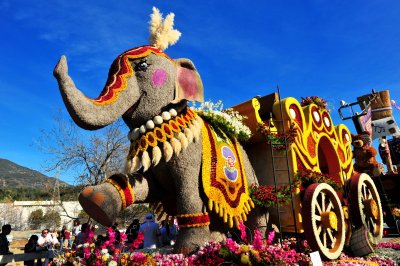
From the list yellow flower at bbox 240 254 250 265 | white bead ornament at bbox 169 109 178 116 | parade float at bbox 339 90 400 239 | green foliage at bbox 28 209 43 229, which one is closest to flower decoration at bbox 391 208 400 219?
parade float at bbox 339 90 400 239

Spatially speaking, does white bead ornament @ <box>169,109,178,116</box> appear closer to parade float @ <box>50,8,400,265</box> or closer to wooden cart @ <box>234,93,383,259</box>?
parade float @ <box>50,8,400,265</box>

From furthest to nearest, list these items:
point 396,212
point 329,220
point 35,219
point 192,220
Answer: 1. point 35,219
2. point 396,212
3. point 329,220
4. point 192,220

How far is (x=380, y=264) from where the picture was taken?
231 inches

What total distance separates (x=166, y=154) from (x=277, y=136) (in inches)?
90.1

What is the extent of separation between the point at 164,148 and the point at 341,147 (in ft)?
16.8

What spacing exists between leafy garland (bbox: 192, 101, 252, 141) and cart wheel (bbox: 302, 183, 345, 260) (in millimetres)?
1408

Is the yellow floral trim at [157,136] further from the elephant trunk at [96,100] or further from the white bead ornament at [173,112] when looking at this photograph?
the elephant trunk at [96,100]

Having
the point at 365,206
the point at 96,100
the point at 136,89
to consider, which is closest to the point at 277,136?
the point at 365,206

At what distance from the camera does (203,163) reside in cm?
511

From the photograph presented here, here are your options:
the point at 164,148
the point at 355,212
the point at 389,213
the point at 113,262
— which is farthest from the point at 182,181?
the point at 389,213

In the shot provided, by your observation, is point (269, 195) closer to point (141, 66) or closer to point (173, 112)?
point (173, 112)

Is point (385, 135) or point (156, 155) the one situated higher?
point (385, 135)

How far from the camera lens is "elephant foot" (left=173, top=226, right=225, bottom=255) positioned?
4680 mm

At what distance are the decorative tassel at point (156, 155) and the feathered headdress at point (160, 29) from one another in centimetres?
183
